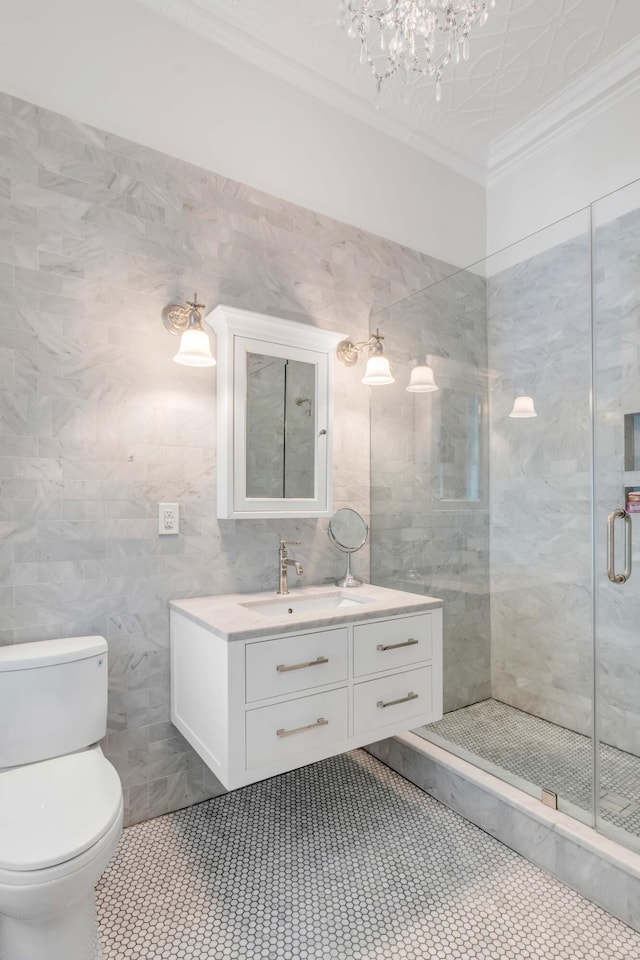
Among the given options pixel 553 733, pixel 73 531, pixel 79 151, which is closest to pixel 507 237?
pixel 79 151

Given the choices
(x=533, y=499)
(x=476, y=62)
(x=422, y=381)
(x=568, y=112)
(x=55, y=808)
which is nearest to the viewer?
(x=55, y=808)

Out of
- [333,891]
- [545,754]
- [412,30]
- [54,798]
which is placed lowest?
[333,891]

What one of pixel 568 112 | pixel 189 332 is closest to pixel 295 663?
pixel 189 332

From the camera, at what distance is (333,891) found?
5.01 feet

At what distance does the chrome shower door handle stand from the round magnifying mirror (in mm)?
974

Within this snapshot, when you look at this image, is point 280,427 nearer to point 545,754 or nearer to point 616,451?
point 616,451

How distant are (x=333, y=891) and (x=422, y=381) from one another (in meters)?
1.94

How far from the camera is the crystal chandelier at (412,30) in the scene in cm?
155

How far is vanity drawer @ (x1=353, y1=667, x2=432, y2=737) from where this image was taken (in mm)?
1722

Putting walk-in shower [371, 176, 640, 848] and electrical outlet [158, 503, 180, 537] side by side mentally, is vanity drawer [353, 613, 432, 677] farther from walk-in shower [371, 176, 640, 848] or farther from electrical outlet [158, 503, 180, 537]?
electrical outlet [158, 503, 180, 537]

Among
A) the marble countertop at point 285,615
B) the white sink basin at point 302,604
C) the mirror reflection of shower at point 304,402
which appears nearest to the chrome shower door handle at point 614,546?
the marble countertop at point 285,615

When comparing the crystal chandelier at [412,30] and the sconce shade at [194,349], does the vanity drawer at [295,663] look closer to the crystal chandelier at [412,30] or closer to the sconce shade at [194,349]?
the sconce shade at [194,349]

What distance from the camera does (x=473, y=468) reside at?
2.29m

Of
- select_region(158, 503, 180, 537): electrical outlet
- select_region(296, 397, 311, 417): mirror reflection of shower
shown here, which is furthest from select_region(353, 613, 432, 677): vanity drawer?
select_region(296, 397, 311, 417): mirror reflection of shower
